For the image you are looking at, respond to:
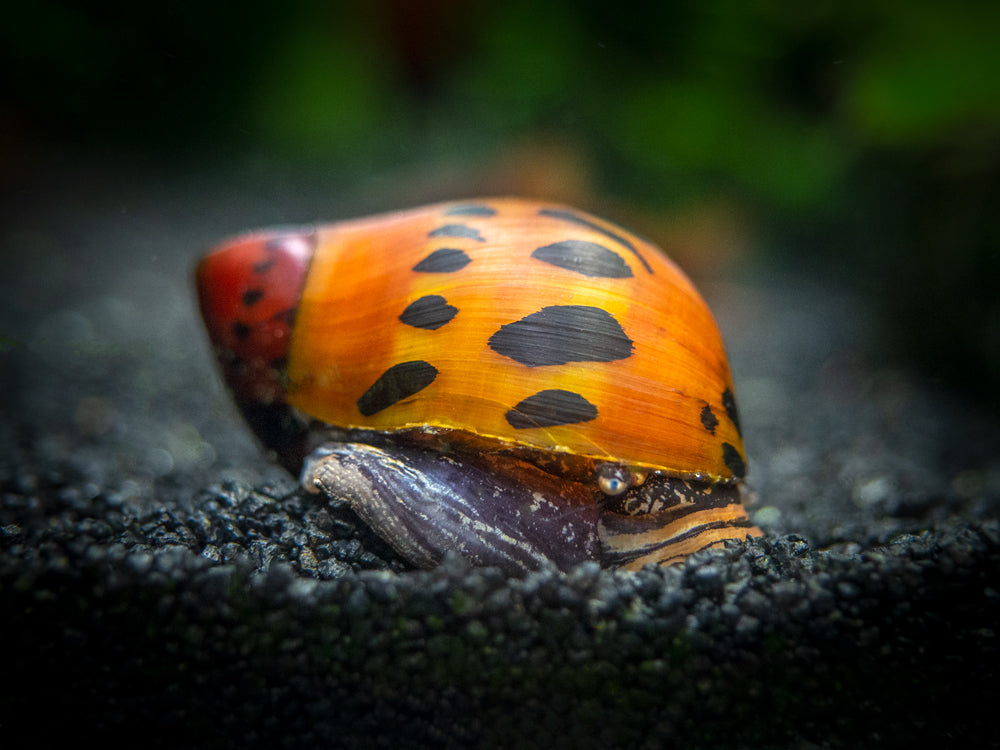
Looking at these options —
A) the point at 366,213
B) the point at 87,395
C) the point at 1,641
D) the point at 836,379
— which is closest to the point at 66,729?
the point at 1,641

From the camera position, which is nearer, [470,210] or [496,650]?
[496,650]

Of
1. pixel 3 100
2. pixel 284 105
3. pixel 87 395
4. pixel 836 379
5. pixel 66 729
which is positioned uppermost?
pixel 284 105

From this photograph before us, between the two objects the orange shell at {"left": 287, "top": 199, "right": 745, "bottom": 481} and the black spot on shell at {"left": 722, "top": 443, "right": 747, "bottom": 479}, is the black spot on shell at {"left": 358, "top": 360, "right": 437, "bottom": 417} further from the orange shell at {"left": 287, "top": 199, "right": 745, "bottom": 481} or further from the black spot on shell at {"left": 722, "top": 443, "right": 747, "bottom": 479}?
the black spot on shell at {"left": 722, "top": 443, "right": 747, "bottom": 479}

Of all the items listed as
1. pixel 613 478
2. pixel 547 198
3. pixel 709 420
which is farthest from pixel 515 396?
pixel 547 198

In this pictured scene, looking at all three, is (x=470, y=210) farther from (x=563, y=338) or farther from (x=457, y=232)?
(x=563, y=338)

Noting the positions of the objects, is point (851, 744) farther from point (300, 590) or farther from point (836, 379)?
point (836, 379)
